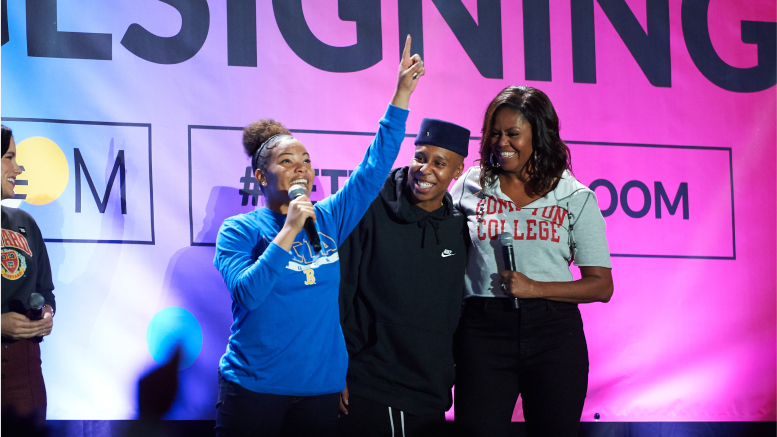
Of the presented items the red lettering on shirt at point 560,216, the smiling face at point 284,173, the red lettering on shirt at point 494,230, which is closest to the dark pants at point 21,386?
the smiling face at point 284,173

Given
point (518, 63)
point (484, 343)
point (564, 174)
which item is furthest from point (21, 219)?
point (518, 63)

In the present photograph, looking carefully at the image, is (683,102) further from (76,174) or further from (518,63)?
(76,174)

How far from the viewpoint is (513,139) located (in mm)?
2018

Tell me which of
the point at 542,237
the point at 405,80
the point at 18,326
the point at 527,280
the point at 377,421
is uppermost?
the point at 405,80

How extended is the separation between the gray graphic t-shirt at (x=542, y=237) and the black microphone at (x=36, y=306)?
1592mm

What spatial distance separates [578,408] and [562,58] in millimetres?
1865

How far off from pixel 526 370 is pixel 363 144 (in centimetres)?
137

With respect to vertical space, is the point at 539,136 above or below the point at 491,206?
above

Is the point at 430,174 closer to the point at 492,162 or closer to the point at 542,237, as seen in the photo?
the point at 492,162

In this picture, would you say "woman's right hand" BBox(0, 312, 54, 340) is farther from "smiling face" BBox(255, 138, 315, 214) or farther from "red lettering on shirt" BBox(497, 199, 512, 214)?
"red lettering on shirt" BBox(497, 199, 512, 214)

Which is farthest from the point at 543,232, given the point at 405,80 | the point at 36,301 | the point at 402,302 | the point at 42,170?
the point at 42,170

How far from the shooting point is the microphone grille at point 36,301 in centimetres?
207

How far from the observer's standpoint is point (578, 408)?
1.90m

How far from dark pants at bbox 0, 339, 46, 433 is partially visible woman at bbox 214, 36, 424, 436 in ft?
2.82
